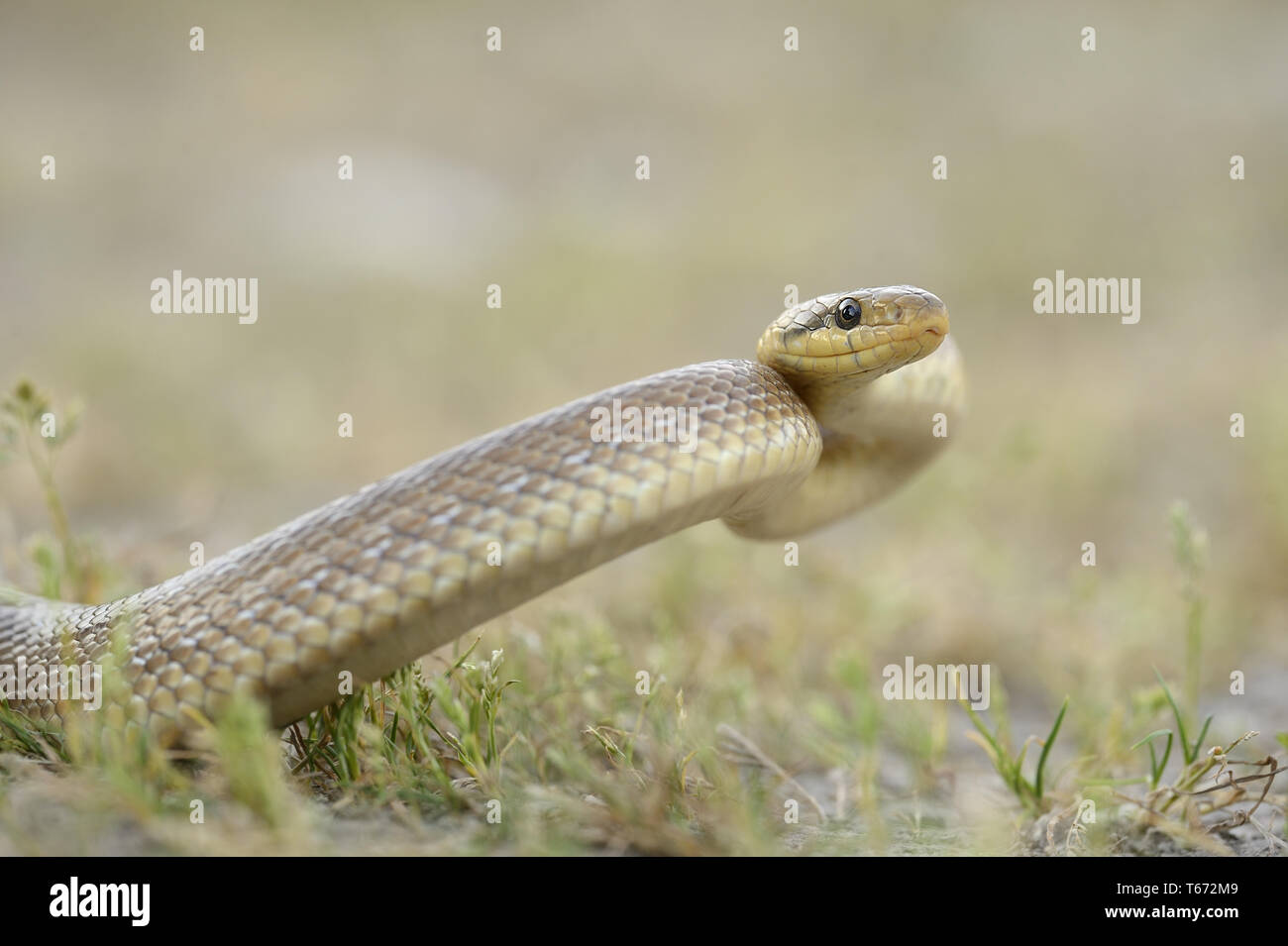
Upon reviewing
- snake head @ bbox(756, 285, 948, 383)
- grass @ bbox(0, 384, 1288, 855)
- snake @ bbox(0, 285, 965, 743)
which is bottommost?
grass @ bbox(0, 384, 1288, 855)

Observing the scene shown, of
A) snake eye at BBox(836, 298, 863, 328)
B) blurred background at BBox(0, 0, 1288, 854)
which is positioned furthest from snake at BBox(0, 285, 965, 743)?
blurred background at BBox(0, 0, 1288, 854)

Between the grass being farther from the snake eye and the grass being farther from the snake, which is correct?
the snake eye

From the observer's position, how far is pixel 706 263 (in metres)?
15.6

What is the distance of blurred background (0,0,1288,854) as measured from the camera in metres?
6.32

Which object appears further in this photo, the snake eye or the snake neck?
the snake neck

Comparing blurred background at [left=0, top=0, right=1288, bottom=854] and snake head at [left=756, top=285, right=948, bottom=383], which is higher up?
blurred background at [left=0, top=0, right=1288, bottom=854]

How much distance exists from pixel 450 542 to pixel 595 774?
0.80m

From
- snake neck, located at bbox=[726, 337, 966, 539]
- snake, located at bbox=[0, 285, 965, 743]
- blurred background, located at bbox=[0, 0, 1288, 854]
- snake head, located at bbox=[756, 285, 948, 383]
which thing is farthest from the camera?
blurred background, located at bbox=[0, 0, 1288, 854]

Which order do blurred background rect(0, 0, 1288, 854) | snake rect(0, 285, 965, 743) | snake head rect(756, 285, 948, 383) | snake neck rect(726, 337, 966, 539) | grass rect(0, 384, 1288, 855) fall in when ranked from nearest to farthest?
grass rect(0, 384, 1288, 855) < snake rect(0, 285, 965, 743) < snake head rect(756, 285, 948, 383) < snake neck rect(726, 337, 966, 539) < blurred background rect(0, 0, 1288, 854)

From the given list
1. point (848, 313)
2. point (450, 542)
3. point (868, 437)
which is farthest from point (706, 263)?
point (450, 542)

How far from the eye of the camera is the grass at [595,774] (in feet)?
8.53

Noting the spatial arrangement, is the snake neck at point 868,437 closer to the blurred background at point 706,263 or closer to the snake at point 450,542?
the snake at point 450,542
